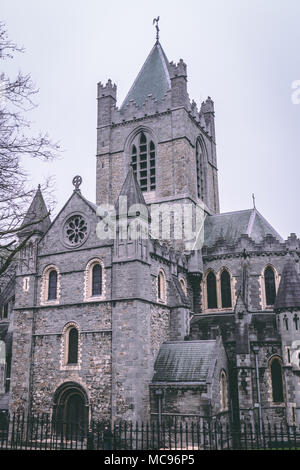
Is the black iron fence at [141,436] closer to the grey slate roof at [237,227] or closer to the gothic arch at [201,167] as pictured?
the grey slate roof at [237,227]

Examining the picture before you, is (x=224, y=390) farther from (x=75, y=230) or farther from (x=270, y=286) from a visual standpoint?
(x=75, y=230)

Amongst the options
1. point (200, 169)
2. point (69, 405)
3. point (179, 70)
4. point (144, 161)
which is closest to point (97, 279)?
point (69, 405)

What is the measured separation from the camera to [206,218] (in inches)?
1484

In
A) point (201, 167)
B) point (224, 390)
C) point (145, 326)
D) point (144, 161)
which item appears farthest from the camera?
point (201, 167)

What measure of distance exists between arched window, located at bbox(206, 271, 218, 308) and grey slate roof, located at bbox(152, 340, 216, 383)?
6.55 m

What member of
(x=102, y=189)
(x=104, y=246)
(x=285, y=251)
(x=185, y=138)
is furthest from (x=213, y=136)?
(x=104, y=246)

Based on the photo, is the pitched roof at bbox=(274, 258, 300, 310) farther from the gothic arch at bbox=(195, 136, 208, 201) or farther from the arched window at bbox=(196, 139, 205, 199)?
the arched window at bbox=(196, 139, 205, 199)

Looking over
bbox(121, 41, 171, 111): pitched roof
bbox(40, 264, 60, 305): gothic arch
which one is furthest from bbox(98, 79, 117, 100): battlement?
bbox(40, 264, 60, 305): gothic arch

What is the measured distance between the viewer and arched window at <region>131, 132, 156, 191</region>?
37188 millimetres

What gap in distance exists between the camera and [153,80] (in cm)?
4112

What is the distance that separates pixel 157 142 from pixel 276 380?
1992cm
